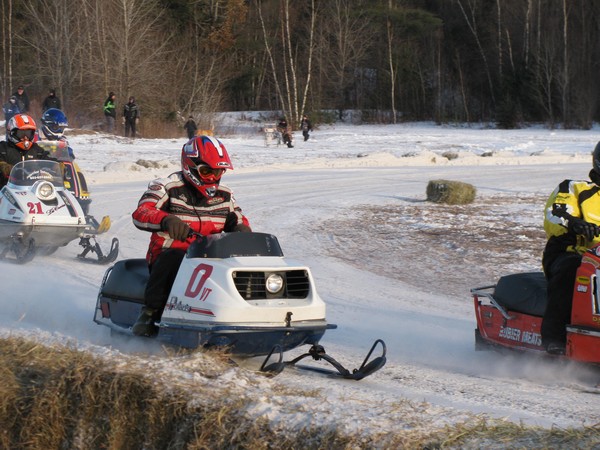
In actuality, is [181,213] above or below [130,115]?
below

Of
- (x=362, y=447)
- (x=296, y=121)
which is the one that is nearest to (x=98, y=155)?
(x=296, y=121)

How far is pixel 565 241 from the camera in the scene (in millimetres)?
6562

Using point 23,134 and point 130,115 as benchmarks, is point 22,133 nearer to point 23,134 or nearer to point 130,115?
point 23,134

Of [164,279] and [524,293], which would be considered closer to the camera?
[164,279]

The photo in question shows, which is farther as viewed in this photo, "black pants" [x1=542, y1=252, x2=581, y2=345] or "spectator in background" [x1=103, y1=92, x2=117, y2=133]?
"spectator in background" [x1=103, y1=92, x2=117, y2=133]

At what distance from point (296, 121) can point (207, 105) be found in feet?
21.4

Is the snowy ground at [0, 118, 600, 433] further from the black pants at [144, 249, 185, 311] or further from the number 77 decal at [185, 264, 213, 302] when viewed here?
the number 77 decal at [185, 264, 213, 302]

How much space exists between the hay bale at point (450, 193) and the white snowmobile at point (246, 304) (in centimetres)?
1302

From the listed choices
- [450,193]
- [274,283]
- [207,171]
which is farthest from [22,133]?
[450,193]

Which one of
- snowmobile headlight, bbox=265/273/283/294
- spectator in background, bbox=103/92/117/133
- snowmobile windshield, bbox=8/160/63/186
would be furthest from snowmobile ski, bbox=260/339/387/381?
spectator in background, bbox=103/92/117/133

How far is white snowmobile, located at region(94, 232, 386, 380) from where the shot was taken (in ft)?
19.5

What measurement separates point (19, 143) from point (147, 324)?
6.99 m

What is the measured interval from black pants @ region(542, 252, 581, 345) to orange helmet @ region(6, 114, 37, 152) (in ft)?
28.0

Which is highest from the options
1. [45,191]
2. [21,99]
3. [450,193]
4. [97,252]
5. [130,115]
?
[21,99]
